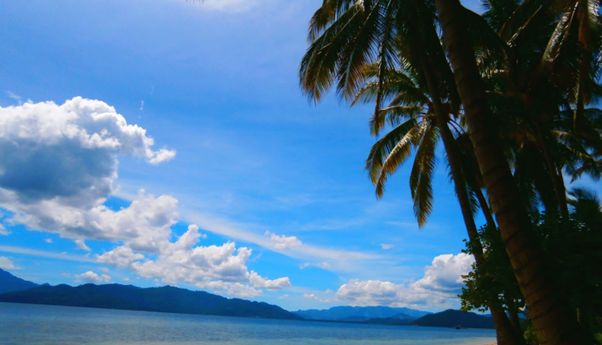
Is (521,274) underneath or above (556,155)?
underneath

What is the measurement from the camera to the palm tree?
9.05 metres

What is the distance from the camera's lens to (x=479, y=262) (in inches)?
375

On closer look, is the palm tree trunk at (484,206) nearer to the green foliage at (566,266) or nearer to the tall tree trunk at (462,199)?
the tall tree trunk at (462,199)

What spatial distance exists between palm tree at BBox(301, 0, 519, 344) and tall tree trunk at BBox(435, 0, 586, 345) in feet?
11.5

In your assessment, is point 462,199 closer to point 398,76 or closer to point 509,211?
point 398,76

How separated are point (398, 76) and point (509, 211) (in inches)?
412

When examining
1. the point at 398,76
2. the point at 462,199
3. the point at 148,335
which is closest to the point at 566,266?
the point at 462,199

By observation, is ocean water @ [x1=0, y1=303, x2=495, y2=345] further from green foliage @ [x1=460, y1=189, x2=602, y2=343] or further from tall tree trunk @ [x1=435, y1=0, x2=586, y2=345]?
tall tree trunk @ [x1=435, y1=0, x2=586, y2=345]

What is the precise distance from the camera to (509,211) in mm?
4289

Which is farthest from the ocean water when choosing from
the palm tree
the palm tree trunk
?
the palm tree trunk

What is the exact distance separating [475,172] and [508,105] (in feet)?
8.71

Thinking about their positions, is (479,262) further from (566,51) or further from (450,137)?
(566,51)

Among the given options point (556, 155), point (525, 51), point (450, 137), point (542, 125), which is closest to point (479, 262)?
point (450, 137)

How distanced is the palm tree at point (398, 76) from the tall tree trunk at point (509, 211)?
3.52 m
